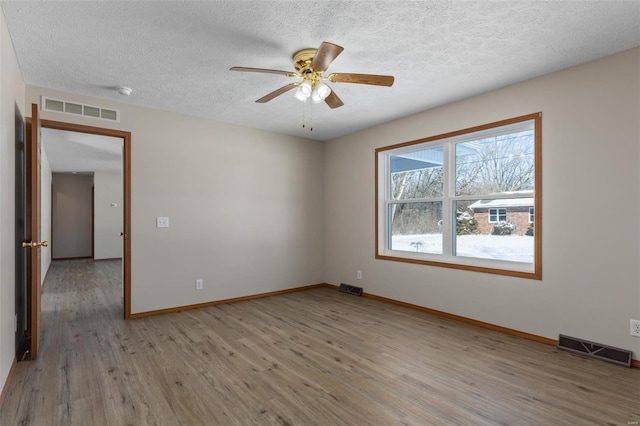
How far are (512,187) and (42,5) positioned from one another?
13.5ft

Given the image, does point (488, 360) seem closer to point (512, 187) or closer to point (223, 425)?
point (512, 187)

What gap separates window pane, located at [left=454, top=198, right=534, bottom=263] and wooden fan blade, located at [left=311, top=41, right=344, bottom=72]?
2448 millimetres

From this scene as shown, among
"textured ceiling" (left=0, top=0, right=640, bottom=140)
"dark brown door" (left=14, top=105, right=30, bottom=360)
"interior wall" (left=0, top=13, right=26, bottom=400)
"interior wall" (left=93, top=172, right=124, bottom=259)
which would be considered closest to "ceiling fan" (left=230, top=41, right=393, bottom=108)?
"textured ceiling" (left=0, top=0, right=640, bottom=140)

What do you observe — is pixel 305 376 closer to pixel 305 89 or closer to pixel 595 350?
pixel 305 89

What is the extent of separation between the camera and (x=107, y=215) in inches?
366

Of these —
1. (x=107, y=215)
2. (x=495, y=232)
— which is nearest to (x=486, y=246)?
(x=495, y=232)

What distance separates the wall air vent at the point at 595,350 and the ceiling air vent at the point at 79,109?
508cm

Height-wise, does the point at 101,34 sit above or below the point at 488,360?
above

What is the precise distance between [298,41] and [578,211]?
276 cm

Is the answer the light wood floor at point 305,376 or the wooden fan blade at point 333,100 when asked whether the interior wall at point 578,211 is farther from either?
the wooden fan blade at point 333,100

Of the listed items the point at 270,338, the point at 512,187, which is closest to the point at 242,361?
the point at 270,338

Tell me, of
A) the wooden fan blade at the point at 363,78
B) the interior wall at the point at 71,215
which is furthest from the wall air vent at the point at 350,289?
the interior wall at the point at 71,215

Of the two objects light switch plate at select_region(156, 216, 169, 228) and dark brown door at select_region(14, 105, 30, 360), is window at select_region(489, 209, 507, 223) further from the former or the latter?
dark brown door at select_region(14, 105, 30, 360)

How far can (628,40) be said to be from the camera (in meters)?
2.51
